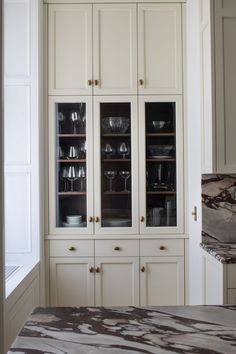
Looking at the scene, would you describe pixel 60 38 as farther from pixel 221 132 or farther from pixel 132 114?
pixel 221 132

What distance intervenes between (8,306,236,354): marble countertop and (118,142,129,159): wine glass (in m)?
1.98

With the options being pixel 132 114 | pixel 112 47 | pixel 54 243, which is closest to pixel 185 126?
pixel 132 114

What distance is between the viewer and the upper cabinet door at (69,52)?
289 centimetres

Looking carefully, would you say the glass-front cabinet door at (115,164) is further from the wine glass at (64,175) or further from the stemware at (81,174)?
the wine glass at (64,175)

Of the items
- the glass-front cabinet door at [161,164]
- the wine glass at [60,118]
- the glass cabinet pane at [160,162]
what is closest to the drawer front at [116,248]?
the glass-front cabinet door at [161,164]

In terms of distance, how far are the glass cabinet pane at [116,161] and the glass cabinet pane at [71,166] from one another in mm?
156

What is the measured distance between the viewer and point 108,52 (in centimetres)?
289

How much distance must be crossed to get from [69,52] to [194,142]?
118cm

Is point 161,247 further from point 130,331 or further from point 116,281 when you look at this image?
point 130,331

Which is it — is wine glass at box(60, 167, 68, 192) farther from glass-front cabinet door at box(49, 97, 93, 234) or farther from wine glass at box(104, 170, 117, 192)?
wine glass at box(104, 170, 117, 192)

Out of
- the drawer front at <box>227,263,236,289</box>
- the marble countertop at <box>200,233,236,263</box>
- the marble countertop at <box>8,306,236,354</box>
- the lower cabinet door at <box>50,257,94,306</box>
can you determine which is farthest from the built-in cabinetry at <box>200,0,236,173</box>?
the marble countertop at <box>8,306,236,354</box>

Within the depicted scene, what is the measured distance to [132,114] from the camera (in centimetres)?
291

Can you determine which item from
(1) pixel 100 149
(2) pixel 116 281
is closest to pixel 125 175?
(1) pixel 100 149

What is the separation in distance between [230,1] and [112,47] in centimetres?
93
